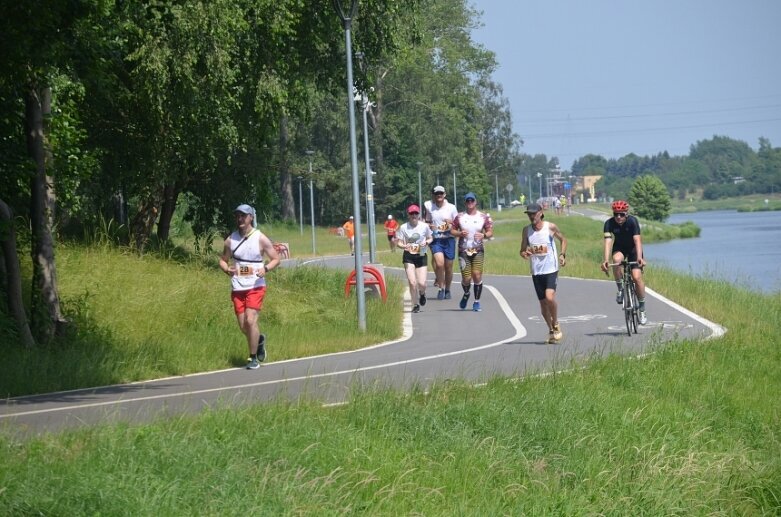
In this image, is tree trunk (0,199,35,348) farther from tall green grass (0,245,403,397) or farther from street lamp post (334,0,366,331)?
street lamp post (334,0,366,331)

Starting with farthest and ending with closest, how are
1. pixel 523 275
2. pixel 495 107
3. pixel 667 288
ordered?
pixel 495 107 < pixel 523 275 < pixel 667 288

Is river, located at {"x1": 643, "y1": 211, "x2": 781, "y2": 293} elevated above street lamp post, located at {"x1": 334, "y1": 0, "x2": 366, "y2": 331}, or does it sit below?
below

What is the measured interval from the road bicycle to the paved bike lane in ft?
0.59

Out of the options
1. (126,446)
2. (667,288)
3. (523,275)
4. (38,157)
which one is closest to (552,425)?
(126,446)

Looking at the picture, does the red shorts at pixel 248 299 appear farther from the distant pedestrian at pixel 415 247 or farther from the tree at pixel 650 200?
the tree at pixel 650 200

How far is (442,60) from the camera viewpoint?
87312 mm

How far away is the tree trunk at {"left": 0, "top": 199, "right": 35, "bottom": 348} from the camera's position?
15.4 meters

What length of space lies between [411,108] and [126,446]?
84562 mm

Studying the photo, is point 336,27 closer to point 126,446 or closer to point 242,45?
point 242,45

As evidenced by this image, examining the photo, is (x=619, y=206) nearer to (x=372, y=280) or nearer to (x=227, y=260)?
(x=227, y=260)

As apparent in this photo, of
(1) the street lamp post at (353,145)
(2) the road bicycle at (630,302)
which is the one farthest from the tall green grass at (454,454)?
(1) the street lamp post at (353,145)

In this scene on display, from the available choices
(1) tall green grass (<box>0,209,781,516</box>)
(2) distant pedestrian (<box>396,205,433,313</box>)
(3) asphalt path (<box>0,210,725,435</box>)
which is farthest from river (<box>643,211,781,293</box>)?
(1) tall green grass (<box>0,209,781,516</box>)

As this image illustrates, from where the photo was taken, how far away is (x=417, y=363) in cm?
1516

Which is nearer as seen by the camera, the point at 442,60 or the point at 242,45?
the point at 242,45
